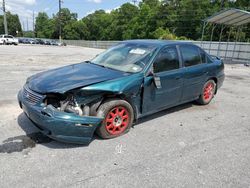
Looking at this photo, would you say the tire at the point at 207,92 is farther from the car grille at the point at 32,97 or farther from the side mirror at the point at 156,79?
the car grille at the point at 32,97

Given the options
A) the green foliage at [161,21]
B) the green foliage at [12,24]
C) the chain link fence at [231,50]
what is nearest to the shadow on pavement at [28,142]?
the chain link fence at [231,50]

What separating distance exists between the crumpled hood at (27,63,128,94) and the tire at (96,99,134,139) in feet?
1.38

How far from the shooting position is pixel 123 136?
3852 millimetres

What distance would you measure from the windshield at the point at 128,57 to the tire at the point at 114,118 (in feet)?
2.18

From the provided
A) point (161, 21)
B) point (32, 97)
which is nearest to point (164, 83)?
point (32, 97)

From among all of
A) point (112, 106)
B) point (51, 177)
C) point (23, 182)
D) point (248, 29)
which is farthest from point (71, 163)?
point (248, 29)

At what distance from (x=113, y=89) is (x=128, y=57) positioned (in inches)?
41.8

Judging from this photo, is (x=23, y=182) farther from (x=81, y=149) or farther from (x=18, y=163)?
(x=81, y=149)

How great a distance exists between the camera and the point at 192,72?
15.9ft

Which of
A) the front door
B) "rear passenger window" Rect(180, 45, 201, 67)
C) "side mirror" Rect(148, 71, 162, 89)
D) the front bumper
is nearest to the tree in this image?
"rear passenger window" Rect(180, 45, 201, 67)

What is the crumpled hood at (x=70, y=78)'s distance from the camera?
333 centimetres

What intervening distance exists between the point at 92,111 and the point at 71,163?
820 millimetres

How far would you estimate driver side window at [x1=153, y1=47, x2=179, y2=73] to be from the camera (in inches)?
165

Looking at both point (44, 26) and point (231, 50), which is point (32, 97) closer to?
point (231, 50)
